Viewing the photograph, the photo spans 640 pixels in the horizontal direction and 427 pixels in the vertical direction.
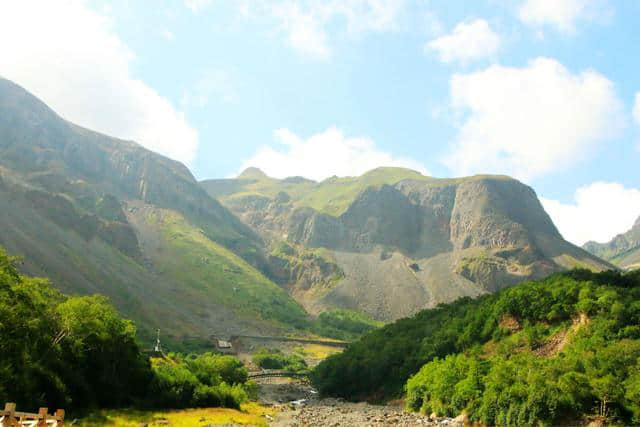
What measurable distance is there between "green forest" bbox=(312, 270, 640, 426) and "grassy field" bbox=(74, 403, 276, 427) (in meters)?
22.8

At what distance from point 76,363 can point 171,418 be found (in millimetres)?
10074

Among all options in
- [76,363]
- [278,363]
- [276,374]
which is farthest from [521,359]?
[278,363]

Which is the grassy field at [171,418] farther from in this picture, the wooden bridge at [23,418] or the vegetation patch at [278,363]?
the vegetation patch at [278,363]

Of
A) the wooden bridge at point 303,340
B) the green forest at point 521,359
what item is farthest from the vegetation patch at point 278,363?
the green forest at point 521,359

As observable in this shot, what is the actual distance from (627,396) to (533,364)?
32.2 feet

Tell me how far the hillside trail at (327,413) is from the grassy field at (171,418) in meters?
5.02

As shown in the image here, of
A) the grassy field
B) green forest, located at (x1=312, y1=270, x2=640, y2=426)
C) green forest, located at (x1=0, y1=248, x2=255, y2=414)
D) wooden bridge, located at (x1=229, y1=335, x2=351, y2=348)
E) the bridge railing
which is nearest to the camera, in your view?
green forest, located at (x1=0, y1=248, x2=255, y2=414)

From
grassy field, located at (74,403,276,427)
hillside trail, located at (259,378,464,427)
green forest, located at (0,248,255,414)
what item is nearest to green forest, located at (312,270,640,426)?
hillside trail, located at (259,378,464,427)

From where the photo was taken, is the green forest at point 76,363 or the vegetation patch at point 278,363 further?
the vegetation patch at point 278,363

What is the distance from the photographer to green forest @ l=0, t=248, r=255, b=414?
123ft

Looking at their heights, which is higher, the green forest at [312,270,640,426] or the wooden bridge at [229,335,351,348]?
the green forest at [312,270,640,426]

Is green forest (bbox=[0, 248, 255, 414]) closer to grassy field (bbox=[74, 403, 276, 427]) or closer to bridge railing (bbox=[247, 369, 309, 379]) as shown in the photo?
grassy field (bbox=[74, 403, 276, 427])

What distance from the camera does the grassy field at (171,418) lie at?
42656 mm

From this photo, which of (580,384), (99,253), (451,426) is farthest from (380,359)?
(99,253)
